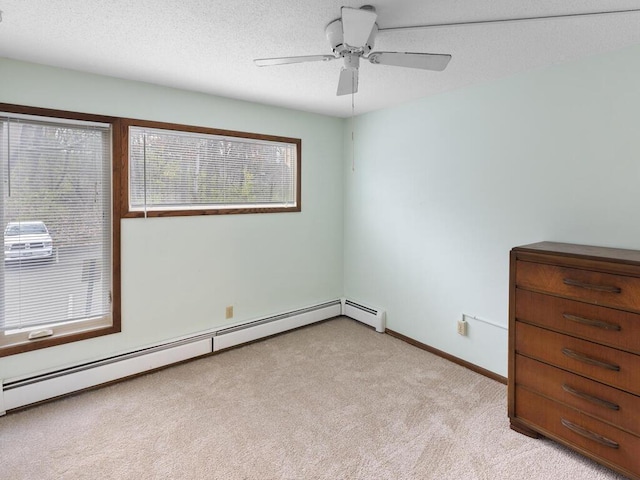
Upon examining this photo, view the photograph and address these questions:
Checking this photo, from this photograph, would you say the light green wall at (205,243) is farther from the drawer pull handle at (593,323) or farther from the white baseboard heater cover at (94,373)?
the drawer pull handle at (593,323)

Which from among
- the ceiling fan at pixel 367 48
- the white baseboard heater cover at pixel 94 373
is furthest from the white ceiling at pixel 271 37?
the white baseboard heater cover at pixel 94 373

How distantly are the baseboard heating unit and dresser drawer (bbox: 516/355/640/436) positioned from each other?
1.74m

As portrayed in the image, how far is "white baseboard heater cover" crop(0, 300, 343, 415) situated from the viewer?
2.35m

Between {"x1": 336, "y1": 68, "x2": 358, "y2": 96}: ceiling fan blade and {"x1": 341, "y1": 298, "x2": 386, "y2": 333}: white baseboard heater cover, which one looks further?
{"x1": 341, "y1": 298, "x2": 386, "y2": 333}: white baseboard heater cover

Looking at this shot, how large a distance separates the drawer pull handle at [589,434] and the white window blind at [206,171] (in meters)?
2.82

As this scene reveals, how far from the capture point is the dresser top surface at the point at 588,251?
1.75 meters

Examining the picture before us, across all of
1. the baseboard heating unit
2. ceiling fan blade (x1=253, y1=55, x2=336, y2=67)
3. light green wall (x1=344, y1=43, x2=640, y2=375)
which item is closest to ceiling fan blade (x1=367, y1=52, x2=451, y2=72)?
ceiling fan blade (x1=253, y1=55, x2=336, y2=67)

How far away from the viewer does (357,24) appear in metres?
1.51

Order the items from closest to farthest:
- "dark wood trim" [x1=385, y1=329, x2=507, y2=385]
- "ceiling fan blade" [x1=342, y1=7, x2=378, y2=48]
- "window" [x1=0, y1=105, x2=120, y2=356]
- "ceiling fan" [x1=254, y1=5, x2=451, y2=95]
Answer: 1. "ceiling fan blade" [x1=342, y1=7, x2=378, y2=48]
2. "ceiling fan" [x1=254, y1=5, x2=451, y2=95]
3. "window" [x1=0, y1=105, x2=120, y2=356]
4. "dark wood trim" [x1=385, y1=329, x2=507, y2=385]

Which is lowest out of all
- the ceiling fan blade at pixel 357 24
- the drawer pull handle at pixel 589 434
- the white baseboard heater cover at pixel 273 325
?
the drawer pull handle at pixel 589 434

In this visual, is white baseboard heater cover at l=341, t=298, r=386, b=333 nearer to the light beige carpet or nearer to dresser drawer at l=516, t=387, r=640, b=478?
the light beige carpet

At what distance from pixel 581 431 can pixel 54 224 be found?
3492mm

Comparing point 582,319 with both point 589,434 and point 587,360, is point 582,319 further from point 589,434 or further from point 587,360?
point 589,434

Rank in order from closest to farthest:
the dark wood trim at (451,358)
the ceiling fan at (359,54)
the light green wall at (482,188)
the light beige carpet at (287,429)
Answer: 1. the ceiling fan at (359,54)
2. the light beige carpet at (287,429)
3. the light green wall at (482,188)
4. the dark wood trim at (451,358)
